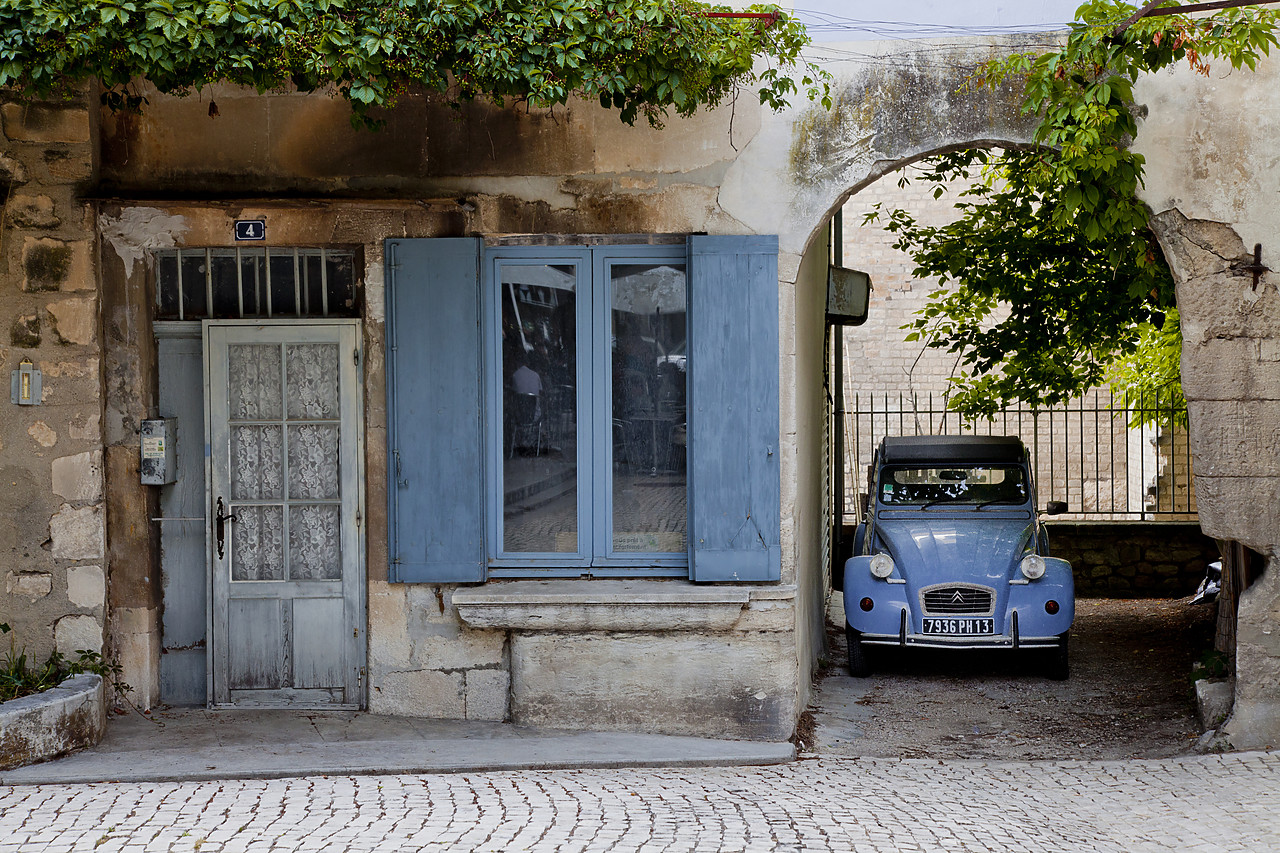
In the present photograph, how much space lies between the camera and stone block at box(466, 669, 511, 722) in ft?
20.4

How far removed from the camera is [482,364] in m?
6.16

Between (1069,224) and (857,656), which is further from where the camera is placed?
(857,656)

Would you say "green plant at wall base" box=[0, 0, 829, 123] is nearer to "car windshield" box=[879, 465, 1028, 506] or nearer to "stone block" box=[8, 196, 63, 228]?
"stone block" box=[8, 196, 63, 228]

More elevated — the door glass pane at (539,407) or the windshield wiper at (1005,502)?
the door glass pane at (539,407)

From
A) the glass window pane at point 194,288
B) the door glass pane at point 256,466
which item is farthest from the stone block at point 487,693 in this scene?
the glass window pane at point 194,288

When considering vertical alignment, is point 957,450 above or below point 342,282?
below

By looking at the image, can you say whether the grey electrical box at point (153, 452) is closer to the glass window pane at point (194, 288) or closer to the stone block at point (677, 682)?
the glass window pane at point (194, 288)

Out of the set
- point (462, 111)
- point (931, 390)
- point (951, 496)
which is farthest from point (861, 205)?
point (462, 111)

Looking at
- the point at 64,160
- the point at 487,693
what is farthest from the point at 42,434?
the point at 487,693

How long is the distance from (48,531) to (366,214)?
241 centimetres

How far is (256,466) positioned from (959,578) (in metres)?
4.78

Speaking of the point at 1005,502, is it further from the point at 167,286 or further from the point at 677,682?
the point at 167,286

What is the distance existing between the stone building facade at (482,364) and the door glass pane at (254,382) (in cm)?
2

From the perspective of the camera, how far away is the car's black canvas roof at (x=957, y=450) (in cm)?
905
